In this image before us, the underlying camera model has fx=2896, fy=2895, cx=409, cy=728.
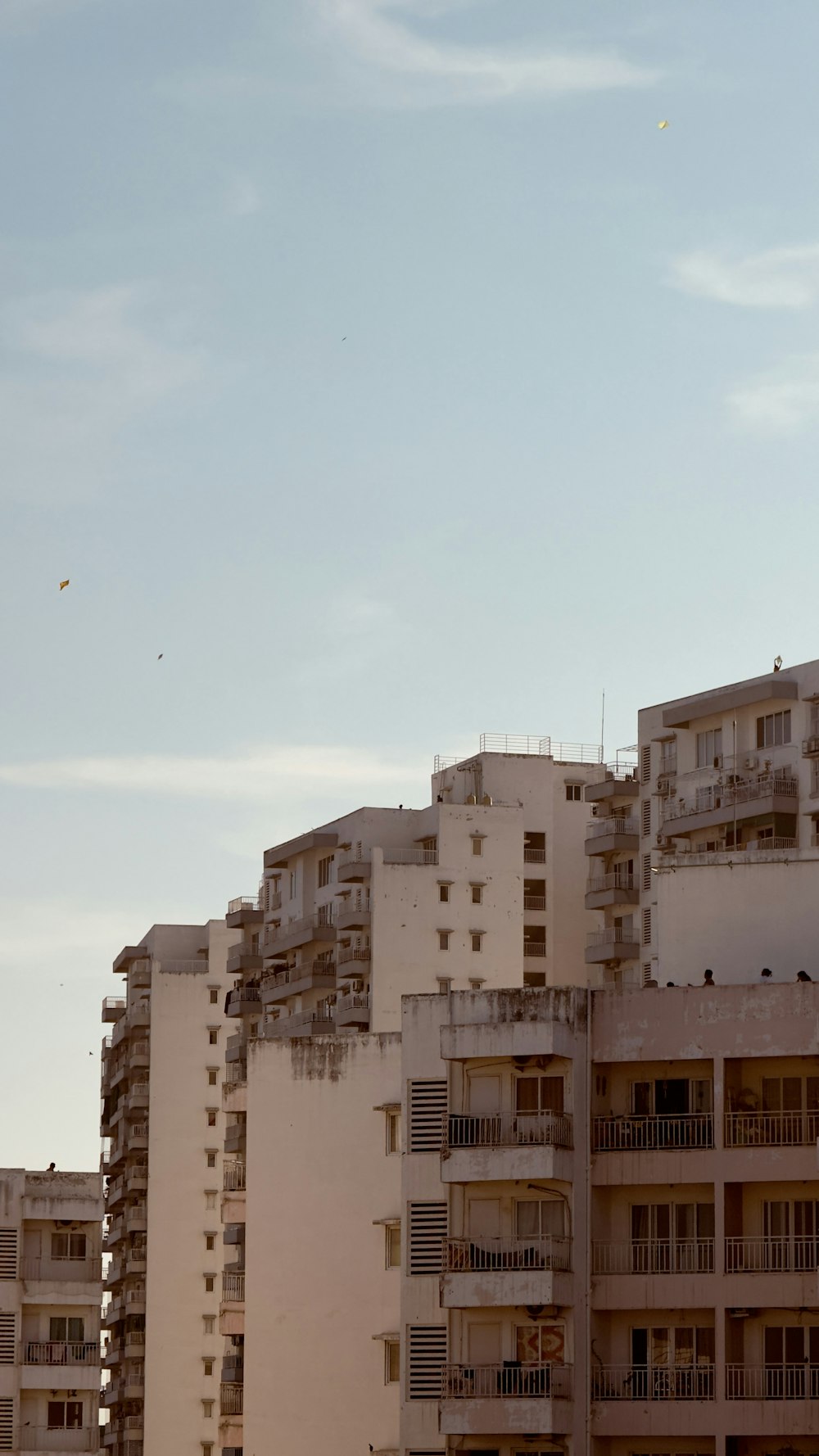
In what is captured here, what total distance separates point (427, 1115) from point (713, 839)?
3863 centimetres

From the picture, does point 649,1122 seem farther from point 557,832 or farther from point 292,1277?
point 557,832

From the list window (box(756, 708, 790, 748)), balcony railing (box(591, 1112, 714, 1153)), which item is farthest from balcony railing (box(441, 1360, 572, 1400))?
window (box(756, 708, 790, 748))

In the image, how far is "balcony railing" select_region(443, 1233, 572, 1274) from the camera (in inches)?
2876

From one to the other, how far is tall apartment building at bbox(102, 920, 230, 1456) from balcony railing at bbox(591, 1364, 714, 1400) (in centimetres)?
7614

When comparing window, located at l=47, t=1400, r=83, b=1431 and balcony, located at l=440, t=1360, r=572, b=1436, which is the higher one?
balcony, located at l=440, t=1360, r=572, b=1436

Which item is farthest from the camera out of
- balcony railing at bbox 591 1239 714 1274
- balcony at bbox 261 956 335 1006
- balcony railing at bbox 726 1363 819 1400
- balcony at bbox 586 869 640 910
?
balcony at bbox 261 956 335 1006

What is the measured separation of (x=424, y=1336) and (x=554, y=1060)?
373 inches

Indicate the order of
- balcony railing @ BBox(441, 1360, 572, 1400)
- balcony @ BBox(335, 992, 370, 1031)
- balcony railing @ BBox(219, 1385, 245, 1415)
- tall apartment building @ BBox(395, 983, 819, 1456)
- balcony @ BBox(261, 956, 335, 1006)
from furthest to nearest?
balcony @ BBox(261, 956, 335, 1006) < balcony @ BBox(335, 992, 370, 1031) < balcony railing @ BBox(219, 1385, 245, 1415) < balcony railing @ BBox(441, 1360, 572, 1400) < tall apartment building @ BBox(395, 983, 819, 1456)

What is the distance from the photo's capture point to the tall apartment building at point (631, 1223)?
2805 inches

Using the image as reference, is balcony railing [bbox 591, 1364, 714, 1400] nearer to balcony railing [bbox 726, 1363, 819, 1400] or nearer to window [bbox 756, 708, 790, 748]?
balcony railing [bbox 726, 1363, 819, 1400]

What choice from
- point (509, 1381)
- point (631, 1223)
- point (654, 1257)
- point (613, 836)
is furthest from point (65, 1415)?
point (613, 836)

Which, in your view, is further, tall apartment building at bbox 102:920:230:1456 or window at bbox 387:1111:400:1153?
tall apartment building at bbox 102:920:230:1456

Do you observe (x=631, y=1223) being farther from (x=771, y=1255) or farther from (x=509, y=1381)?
(x=509, y=1381)

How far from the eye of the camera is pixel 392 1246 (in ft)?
302
